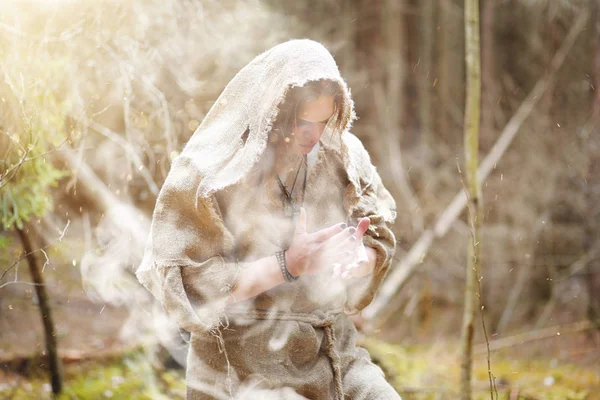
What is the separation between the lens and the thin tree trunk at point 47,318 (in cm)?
404

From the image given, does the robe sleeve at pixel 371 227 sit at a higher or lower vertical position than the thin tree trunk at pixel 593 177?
higher

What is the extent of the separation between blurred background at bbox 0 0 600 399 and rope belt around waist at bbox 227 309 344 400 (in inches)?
51.2

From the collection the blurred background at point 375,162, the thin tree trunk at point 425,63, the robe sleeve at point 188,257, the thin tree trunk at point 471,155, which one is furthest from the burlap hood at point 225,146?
the thin tree trunk at point 425,63

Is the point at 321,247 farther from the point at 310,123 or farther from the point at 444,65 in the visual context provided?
the point at 444,65

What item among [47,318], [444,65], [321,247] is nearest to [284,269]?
[321,247]

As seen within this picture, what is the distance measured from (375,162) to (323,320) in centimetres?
708

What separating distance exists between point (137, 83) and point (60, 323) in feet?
8.40

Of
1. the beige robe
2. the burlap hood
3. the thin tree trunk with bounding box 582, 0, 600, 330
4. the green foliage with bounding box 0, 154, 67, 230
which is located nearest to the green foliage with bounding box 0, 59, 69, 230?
the green foliage with bounding box 0, 154, 67, 230

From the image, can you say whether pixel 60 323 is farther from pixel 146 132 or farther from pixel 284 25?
pixel 284 25

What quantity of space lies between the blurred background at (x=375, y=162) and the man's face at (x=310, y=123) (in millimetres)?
1452

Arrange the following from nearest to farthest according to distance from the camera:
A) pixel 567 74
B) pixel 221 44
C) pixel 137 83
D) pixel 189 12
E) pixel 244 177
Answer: pixel 244 177
pixel 137 83
pixel 189 12
pixel 221 44
pixel 567 74

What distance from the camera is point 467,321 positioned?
3.63 meters

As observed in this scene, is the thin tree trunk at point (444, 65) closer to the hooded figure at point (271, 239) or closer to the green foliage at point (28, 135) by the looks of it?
the green foliage at point (28, 135)

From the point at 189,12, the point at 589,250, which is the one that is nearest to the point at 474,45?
the point at 189,12
